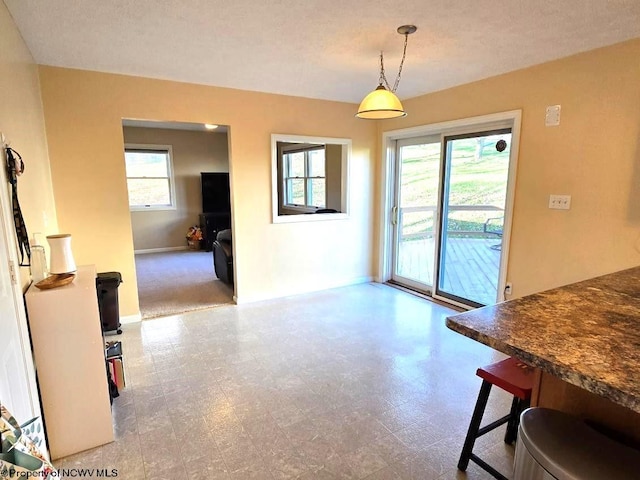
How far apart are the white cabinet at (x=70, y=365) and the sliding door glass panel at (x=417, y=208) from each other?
3685 mm

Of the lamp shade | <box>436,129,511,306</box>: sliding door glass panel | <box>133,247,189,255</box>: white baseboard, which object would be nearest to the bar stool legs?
the lamp shade

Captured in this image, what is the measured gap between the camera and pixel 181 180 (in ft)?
25.0

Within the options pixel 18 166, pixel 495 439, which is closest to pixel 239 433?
pixel 495 439

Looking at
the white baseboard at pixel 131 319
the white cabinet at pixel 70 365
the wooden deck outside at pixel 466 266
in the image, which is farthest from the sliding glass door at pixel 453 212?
the white cabinet at pixel 70 365

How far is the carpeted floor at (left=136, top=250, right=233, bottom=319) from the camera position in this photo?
421cm

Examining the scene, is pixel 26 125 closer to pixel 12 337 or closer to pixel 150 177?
pixel 12 337

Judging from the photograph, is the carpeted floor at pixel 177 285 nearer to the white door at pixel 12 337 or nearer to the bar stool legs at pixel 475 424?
the white door at pixel 12 337

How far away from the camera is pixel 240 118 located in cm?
399

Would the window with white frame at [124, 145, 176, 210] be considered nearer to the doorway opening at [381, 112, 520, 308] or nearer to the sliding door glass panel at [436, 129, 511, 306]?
the doorway opening at [381, 112, 520, 308]

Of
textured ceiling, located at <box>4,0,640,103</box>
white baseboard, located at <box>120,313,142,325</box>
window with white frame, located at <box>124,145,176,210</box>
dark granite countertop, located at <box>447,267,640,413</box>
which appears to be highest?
textured ceiling, located at <box>4,0,640,103</box>

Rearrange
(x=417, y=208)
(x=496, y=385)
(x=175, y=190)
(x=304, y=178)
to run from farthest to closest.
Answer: (x=175, y=190)
(x=304, y=178)
(x=417, y=208)
(x=496, y=385)

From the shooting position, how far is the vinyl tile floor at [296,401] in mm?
1881

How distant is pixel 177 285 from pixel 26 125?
2.98m

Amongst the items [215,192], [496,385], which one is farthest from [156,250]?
[496,385]
